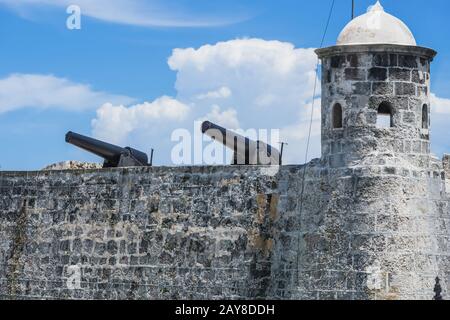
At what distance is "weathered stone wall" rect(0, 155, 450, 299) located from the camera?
17375 mm

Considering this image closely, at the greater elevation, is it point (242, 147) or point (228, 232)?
point (242, 147)

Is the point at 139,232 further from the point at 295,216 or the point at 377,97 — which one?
the point at 377,97

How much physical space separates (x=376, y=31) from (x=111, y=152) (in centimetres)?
621

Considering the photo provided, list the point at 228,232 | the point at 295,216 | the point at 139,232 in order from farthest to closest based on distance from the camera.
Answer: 1. the point at 139,232
2. the point at 228,232
3. the point at 295,216

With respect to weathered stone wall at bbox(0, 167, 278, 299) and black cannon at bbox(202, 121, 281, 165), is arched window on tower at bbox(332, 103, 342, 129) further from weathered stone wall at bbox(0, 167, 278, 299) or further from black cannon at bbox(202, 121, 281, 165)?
black cannon at bbox(202, 121, 281, 165)

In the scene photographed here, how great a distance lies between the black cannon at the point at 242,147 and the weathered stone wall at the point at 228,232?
1160mm

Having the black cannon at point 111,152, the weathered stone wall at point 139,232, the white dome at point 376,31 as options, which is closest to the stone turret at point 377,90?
the white dome at point 376,31

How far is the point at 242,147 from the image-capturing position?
2059 centimetres

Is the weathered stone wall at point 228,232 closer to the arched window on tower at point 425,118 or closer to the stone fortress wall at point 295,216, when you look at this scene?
the stone fortress wall at point 295,216

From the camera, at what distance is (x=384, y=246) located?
1723 centimetres

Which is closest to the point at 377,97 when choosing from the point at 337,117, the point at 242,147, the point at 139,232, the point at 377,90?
the point at 377,90

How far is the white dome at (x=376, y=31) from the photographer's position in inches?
694

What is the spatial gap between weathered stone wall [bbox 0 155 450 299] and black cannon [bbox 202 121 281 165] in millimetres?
1160
